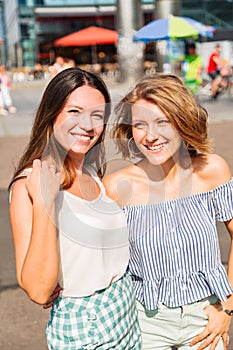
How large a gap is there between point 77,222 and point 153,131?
432 millimetres

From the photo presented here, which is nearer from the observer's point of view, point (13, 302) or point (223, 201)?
point (223, 201)

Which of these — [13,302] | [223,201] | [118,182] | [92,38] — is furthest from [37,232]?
[92,38]

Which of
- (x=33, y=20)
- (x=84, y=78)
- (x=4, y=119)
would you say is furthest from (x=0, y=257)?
(x=33, y=20)

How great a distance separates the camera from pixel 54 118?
179 centimetres

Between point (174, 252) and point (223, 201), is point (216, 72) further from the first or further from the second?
point (174, 252)

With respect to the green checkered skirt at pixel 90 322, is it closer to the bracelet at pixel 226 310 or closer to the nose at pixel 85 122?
the bracelet at pixel 226 310

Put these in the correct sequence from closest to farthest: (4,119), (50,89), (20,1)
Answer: (50,89)
(4,119)
(20,1)

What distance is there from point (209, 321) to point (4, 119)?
1290 cm

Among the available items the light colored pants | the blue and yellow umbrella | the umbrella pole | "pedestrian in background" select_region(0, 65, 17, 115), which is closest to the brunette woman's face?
the light colored pants

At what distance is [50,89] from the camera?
181 cm

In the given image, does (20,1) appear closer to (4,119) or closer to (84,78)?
(4,119)

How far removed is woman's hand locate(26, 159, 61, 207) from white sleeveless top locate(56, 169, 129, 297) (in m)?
0.10

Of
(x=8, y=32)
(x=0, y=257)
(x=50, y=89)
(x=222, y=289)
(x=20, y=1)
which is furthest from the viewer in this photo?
(x=8, y=32)

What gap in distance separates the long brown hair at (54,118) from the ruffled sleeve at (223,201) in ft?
1.69
